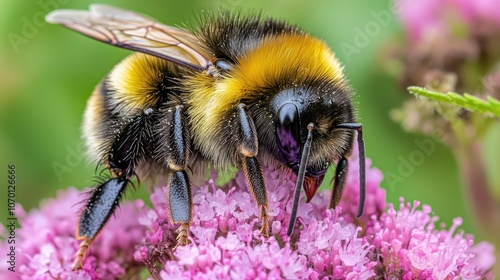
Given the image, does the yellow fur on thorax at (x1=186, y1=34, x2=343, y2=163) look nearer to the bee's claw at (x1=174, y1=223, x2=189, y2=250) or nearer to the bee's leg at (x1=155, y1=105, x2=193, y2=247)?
the bee's leg at (x1=155, y1=105, x2=193, y2=247)

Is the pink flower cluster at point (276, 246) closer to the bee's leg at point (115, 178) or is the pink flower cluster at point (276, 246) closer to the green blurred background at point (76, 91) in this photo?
the bee's leg at point (115, 178)

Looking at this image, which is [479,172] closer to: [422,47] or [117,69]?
[422,47]

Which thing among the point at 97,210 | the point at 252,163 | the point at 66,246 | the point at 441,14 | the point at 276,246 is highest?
the point at 441,14

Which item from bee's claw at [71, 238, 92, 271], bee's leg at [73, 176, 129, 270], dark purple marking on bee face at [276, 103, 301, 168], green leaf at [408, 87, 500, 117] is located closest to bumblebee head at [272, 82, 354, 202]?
dark purple marking on bee face at [276, 103, 301, 168]

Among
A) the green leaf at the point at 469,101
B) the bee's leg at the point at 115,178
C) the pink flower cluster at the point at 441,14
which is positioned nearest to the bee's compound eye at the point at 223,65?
the bee's leg at the point at 115,178

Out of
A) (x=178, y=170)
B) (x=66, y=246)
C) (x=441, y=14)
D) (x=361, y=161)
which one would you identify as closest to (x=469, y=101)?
(x=361, y=161)

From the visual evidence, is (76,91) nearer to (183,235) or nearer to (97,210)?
(97,210)

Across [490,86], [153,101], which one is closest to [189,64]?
[153,101]
